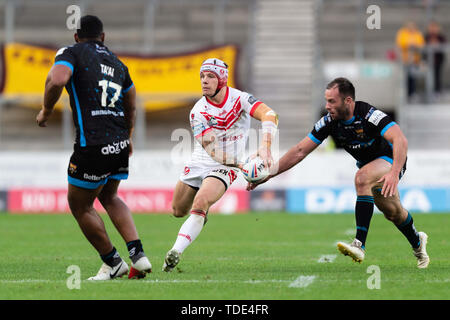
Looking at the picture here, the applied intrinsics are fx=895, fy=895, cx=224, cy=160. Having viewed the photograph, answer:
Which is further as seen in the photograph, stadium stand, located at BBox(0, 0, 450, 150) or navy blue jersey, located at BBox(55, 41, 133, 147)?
stadium stand, located at BBox(0, 0, 450, 150)

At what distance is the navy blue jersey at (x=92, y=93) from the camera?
24.6 ft

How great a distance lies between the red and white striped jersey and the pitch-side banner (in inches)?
588

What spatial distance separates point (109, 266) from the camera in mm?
7902

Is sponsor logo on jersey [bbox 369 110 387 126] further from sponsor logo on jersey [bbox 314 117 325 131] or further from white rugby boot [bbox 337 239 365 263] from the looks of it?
white rugby boot [bbox 337 239 365 263]

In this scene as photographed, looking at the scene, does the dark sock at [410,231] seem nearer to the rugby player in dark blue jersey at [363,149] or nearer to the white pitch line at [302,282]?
the rugby player in dark blue jersey at [363,149]

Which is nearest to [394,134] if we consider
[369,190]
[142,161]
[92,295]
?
[369,190]

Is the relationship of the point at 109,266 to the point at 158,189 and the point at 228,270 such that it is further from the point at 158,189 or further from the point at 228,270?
the point at 158,189

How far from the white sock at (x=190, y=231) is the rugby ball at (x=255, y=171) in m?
0.63

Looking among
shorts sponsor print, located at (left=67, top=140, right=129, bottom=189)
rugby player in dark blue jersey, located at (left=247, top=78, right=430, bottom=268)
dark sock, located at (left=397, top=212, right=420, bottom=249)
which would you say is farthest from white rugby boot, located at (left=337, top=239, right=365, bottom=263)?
shorts sponsor print, located at (left=67, top=140, right=129, bottom=189)

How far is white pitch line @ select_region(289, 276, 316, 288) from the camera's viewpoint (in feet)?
24.1

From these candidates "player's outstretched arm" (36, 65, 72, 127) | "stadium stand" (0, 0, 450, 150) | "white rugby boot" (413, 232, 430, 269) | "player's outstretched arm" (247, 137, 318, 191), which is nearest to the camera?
"player's outstretched arm" (36, 65, 72, 127)

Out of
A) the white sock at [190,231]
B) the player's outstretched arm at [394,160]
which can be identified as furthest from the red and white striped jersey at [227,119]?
the player's outstretched arm at [394,160]

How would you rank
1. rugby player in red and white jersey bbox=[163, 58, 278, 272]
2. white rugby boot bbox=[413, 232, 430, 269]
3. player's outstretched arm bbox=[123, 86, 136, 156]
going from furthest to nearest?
white rugby boot bbox=[413, 232, 430, 269] → rugby player in red and white jersey bbox=[163, 58, 278, 272] → player's outstretched arm bbox=[123, 86, 136, 156]

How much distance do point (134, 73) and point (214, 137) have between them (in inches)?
606
